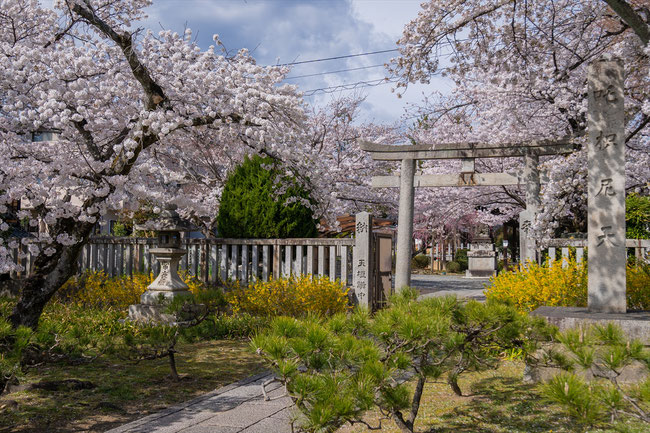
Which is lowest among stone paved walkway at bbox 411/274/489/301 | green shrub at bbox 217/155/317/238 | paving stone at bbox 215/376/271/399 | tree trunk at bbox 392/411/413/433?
stone paved walkway at bbox 411/274/489/301

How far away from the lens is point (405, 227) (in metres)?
10.6

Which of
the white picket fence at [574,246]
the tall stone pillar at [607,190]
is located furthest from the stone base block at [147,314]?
the white picket fence at [574,246]

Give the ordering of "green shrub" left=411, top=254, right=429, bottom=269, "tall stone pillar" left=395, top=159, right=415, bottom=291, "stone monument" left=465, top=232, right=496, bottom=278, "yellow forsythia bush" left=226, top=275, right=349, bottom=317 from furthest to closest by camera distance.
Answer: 1. "green shrub" left=411, top=254, right=429, bottom=269
2. "stone monument" left=465, top=232, right=496, bottom=278
3. "tall stone pillar" left=395, top=159, right=415, bottom=291
4. "yellow forsythia bush" left=226, top=275, right=349, bottom=317

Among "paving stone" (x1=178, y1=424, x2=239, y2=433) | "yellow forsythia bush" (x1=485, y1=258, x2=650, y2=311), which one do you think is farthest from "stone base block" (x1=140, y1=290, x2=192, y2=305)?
"yellow forsythia bush" (x1=485, y1=258, x2=650, y2=311)

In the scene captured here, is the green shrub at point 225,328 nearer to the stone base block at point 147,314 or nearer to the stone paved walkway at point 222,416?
the stone base block at point 147,314

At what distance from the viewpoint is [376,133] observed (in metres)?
19.2

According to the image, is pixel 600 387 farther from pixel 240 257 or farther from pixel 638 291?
pixel 240 257

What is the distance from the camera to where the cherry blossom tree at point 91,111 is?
5863 millimetres

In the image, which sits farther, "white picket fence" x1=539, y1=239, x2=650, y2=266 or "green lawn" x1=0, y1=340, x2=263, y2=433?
"white picket fence" x1=539, y1=239, x2=650, y2=266

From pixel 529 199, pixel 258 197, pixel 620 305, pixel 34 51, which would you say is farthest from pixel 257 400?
pixel 529 199

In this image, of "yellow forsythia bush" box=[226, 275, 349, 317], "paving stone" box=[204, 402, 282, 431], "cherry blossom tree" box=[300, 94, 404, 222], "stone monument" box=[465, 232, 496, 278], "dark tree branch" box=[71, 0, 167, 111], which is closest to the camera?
"paving stone" box=[204, 402, 282, 431]

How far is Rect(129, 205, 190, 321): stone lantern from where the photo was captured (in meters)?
8.21

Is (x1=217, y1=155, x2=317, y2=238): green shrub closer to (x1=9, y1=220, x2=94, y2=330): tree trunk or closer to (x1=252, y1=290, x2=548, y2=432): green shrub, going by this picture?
(x1=9, y1=220, x2=94, y2=330): tree trunk

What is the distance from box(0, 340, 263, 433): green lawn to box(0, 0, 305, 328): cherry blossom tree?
1312mm
